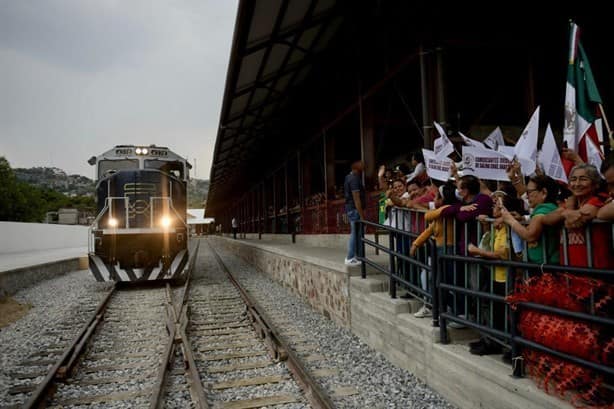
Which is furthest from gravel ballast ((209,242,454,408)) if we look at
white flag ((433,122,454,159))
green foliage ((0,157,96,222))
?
green foliage ((0,157,96,222))

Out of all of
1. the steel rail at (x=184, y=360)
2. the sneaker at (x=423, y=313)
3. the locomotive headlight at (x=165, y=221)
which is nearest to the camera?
the steel rail at (x=184, y=360)

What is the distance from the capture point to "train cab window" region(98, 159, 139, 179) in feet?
37.0

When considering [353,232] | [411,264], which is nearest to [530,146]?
[411,264]

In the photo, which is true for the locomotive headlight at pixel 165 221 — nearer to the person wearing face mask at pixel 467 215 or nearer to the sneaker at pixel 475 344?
the person wearing face mask at pixel 467 215

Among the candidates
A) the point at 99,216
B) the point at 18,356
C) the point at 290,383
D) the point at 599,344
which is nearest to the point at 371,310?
the point at 290,383

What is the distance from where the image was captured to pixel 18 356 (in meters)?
5.50

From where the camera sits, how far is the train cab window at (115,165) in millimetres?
11281

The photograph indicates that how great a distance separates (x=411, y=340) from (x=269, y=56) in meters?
7.10

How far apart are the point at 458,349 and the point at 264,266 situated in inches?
404

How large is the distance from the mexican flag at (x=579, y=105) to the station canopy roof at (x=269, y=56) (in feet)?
15.2

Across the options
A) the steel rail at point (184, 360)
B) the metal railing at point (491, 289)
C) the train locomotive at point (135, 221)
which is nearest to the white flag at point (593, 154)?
the metal railing at point (491, 289)

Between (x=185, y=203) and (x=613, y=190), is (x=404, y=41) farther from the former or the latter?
(x=185, y=203)

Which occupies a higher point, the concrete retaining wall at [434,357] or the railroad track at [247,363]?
the concrete retaining wall at [434,357]

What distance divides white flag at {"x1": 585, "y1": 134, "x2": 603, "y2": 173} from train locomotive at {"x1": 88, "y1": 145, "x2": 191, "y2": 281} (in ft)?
30.1
